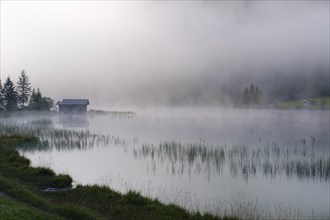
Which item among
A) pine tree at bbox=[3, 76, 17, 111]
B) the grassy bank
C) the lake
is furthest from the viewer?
pine tree at bbox=[3, 76, 17, 111]

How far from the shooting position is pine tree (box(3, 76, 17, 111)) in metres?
121

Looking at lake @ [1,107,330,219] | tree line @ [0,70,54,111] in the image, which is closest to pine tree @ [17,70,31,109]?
tree line @ [0,70,54,111]

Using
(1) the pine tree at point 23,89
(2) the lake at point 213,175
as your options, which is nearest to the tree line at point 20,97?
(1) the pine tree at point 23,89

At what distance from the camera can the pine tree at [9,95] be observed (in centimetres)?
12100

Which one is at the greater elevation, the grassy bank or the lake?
the grassy bank

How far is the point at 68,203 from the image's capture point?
17641 millimetres

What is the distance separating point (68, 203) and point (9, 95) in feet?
377

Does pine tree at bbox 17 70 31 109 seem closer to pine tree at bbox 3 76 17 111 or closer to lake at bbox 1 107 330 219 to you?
pine tree at bbox 3 76 17 111

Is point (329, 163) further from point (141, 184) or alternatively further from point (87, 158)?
point (87, 158)

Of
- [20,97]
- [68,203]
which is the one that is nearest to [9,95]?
[20,97]

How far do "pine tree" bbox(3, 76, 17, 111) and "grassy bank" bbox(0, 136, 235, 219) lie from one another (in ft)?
352

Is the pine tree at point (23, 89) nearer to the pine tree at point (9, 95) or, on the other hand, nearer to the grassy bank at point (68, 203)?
the pine tree at point (9, 95)

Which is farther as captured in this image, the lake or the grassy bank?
the lake

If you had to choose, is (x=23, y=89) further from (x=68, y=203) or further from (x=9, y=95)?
(x=68, y=203)
